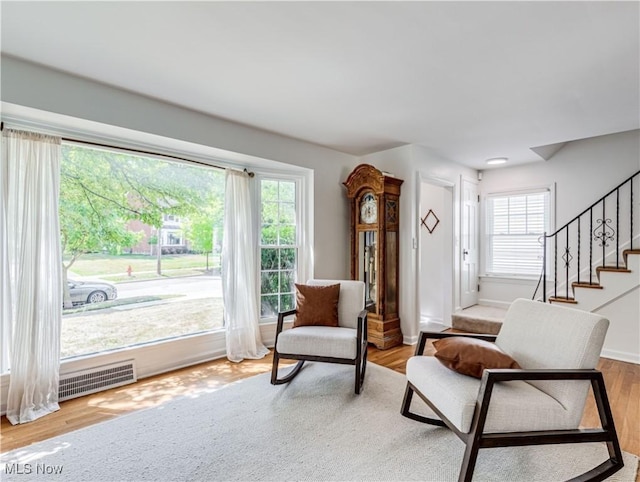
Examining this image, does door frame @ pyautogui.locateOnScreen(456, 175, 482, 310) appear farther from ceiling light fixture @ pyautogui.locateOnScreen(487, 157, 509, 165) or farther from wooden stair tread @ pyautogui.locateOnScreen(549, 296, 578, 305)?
wooden stair tread @ pyautogui.locateOnScreen(549, 296, 578, 305)

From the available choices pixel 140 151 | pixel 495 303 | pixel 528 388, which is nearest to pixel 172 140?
pixel 140 151

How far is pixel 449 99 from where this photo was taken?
2.65 m

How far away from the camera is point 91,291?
277cm

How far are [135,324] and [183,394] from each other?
878mm

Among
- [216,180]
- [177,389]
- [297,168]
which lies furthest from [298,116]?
[177,389]

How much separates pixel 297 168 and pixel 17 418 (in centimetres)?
323

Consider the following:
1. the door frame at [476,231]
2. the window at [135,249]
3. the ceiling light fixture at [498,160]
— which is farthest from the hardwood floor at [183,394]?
the ceiling light fixture at [498,160]

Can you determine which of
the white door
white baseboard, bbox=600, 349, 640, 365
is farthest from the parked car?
white baseboard, bbox=600, 349, 640, 365

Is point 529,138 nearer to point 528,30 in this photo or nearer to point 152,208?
point 528,30

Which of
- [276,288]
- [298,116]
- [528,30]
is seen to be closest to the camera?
[528,30]

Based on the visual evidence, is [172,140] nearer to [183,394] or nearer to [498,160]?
[183,394]

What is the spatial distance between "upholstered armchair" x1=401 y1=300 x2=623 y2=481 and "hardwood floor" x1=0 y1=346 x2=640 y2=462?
2.26 ft

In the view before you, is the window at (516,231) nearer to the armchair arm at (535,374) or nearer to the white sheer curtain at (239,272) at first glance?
the armchair arm at (535,374)

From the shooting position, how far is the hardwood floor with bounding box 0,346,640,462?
2072 mm
